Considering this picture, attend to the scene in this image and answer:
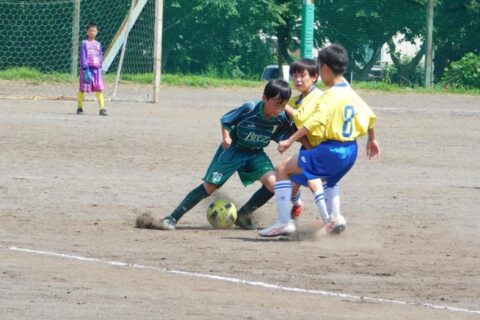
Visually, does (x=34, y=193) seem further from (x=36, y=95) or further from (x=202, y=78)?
(x=202, y=78)

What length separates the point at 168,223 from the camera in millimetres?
10617

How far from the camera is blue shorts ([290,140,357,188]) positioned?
9.80 metres

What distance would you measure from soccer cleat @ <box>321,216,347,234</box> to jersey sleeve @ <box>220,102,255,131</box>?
1.17 metres

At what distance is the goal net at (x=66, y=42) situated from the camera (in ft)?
104

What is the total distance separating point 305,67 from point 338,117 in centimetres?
64

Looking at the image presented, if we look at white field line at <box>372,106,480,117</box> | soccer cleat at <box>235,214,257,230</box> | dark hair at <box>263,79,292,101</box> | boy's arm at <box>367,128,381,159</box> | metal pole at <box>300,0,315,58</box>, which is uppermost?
metal pole at <box>300,0,315,58</box>

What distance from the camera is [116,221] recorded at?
433 inches

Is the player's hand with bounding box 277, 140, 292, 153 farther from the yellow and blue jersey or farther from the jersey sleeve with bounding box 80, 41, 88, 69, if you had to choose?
the jersey sleeve with bounding box 80, 41, 88, 69

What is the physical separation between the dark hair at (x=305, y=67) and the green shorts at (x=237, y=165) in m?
0.89

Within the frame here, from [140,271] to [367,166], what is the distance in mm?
8226

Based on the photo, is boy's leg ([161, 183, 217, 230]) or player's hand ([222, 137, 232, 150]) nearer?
player's hand ([222, 137, 232, 150])

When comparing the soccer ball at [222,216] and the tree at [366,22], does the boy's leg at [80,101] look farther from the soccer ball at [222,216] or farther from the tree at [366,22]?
the tree at [366,22]

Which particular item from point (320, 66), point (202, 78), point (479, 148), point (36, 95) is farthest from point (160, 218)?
point (202, 78)

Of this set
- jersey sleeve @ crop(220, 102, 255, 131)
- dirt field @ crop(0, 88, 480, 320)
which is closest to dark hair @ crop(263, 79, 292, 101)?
jersey sleeve @ crop(220, 102, 255, 131)
